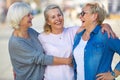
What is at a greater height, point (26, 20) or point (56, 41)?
A: point (26, 20)

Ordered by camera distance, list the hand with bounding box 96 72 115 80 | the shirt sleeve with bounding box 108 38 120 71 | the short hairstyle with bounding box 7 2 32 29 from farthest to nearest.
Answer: the short hairstyle with bounding box 7 2 32 29
the hand with bounding box 96 72 115 80
the shirt sleeve with bounding box 108 38 120 71

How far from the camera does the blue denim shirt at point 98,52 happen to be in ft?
10.4

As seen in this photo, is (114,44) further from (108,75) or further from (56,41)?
(56,41)

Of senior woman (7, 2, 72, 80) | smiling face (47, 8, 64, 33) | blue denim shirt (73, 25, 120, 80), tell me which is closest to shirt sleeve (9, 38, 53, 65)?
senior woman (7, 2, 72, 80)

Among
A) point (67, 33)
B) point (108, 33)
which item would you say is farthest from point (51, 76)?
point (108, 33)

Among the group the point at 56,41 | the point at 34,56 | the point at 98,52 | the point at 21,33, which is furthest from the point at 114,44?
the point at 21,33

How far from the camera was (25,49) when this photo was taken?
11.4 feet

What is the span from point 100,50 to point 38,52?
0.64m

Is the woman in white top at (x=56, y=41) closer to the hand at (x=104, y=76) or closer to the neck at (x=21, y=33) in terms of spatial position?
the neck at (x=21, y=33)

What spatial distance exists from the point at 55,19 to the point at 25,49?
40cm

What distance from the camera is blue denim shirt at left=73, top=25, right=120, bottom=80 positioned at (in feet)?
10.4

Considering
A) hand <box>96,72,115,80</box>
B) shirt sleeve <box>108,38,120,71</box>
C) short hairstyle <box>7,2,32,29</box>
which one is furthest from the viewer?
short hairstyle <box>7,2,32,29</box>

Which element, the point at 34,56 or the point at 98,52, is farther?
the point at 34,56

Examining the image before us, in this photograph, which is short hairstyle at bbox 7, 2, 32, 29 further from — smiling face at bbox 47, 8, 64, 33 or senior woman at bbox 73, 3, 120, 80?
senior woman at bbox 73, 3, 120, 80
